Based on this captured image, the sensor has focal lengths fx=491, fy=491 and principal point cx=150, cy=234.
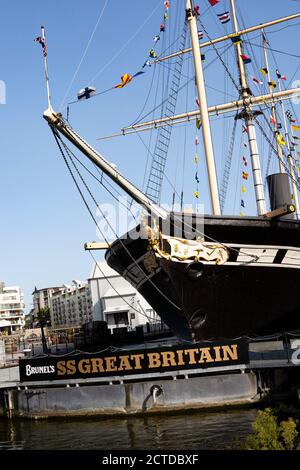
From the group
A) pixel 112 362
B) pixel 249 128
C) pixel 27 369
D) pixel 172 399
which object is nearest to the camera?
pixel 172 399

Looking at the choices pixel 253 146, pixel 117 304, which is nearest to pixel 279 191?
pixel 253 146

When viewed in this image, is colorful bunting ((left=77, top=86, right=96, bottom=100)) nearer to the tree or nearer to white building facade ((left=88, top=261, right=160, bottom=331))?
the tree

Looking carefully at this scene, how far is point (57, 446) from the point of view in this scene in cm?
1256

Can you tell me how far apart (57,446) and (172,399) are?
12.9 ft

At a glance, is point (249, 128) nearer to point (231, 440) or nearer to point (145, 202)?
point (145, 202)

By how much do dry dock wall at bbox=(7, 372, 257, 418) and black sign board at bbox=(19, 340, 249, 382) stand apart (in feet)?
1.34

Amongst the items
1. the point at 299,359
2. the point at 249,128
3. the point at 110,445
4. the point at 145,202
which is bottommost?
the point at 110,445

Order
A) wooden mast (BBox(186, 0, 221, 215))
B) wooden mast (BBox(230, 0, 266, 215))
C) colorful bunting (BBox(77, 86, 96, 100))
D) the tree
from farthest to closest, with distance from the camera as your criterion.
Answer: wooden mast (BBox(230, 0, 266, 215)) < wooden mast (BBox(186, 0, 221, 215)) < colorful bunting (BBox(77, 86, 96, 100)) < the tree

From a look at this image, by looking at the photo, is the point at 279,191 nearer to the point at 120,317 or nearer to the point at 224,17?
the point at 224,17

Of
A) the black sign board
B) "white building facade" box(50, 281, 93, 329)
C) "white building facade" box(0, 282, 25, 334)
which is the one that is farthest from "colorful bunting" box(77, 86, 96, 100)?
"white building facade" box(0, 282, 25, 334)

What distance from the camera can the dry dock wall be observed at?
1467 cm

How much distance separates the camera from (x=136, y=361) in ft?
51.8

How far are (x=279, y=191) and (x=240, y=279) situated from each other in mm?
→ 3579
